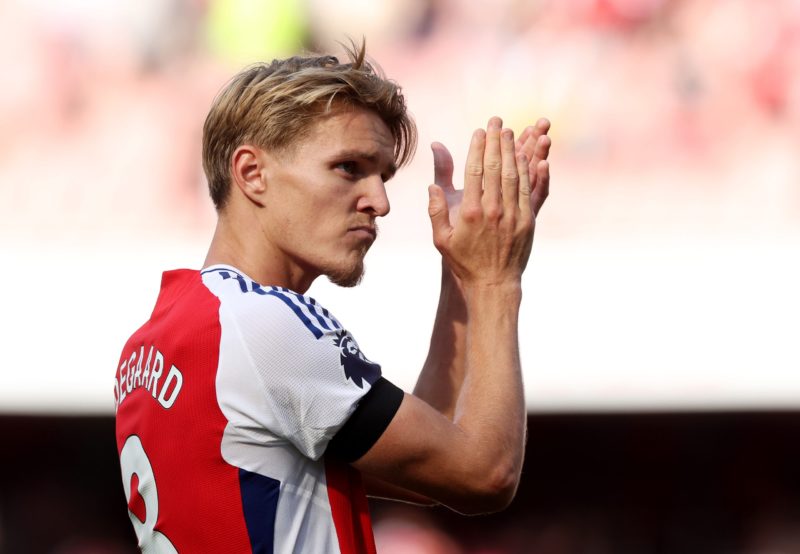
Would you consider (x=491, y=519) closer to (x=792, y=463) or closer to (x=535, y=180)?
(x=792, y=463)

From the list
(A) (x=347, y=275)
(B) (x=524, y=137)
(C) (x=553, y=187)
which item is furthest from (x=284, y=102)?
(C) (x=553, y=187)

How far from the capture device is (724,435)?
894cm

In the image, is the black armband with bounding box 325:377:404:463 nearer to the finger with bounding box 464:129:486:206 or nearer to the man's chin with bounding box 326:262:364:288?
the man's chin with bounding box 326:262:364:288

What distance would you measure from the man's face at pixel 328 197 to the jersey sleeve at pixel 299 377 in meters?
0.26

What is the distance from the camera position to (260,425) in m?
2.17

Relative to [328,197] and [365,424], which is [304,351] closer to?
[365,424]

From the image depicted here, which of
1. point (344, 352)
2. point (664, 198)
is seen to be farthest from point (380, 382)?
point (664, 198)

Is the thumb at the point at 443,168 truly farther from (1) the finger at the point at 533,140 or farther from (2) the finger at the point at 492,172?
(2) the finger at the point at 492,172

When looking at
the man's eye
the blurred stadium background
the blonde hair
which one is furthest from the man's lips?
the blurred stadium background

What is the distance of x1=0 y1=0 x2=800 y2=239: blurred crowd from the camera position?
23.8ft

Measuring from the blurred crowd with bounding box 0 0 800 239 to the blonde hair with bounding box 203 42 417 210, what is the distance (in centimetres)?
472

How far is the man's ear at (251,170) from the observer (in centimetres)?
246

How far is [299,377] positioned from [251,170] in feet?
1.74

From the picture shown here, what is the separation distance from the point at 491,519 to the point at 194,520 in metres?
6.99
